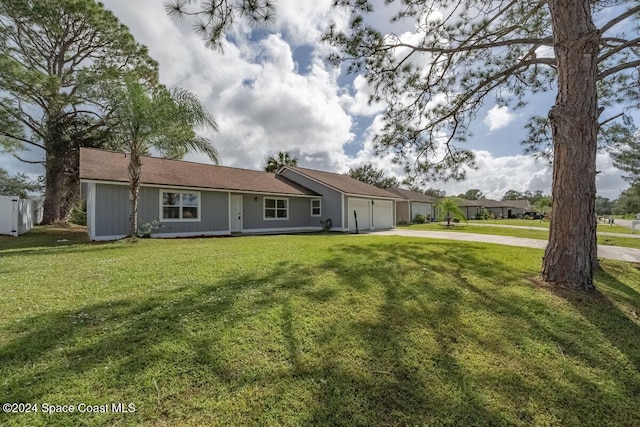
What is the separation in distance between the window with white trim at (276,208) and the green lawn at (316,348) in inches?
459

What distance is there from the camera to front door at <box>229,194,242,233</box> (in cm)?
1560

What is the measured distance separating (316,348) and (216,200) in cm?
1281

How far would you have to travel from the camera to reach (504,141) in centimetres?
1021

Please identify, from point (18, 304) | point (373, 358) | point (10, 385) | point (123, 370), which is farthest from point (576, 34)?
point (18, 304)

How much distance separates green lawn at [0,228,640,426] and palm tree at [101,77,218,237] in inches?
228

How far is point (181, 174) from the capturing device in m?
14.6

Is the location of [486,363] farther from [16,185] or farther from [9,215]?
[16,185]

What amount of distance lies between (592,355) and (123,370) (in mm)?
4832

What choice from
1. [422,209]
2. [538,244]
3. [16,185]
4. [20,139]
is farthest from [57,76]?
[422,209]

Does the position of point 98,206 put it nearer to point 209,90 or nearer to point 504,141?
point 209,90

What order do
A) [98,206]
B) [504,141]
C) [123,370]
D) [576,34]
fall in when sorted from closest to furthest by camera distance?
[123,370] < [576,34] < [504,141] < [98,206]

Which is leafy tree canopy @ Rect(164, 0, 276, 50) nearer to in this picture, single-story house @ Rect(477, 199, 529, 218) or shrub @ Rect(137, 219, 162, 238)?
shrub @ Rect(137, 219, 162, 238)

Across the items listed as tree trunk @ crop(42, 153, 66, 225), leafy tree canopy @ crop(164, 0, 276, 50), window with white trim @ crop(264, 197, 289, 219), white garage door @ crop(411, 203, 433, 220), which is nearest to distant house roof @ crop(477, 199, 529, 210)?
white garage door @ crop(411, 203, 433, 220)

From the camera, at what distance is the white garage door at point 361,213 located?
1892 centimetres
